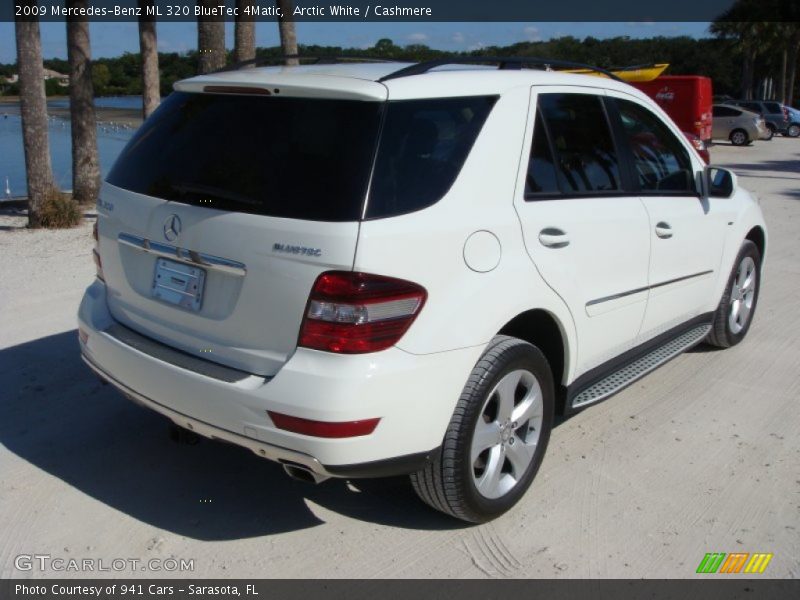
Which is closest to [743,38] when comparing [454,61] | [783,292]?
[783,292]

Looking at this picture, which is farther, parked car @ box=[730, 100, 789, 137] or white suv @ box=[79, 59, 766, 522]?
parked car @ box=[730, 100, 789, 137]

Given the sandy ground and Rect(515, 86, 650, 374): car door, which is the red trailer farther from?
Rect(515, 86, 650, 374): car door

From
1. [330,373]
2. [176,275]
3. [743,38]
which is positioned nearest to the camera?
[330,373]

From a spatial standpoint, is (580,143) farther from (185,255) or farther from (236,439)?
(236,439)

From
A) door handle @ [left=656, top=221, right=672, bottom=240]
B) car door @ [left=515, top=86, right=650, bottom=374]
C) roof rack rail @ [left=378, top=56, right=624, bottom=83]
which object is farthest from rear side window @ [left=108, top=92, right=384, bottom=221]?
door handle @ [left=656, top=221, right=672, bottom=240]

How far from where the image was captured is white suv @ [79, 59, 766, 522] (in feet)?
9.54

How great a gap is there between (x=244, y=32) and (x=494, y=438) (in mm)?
9917

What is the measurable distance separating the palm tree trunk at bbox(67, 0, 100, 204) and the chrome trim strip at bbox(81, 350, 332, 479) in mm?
9126

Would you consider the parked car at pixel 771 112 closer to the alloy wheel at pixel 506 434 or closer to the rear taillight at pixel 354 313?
the alloy wheel at pixel 506 434

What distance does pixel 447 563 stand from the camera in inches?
129
